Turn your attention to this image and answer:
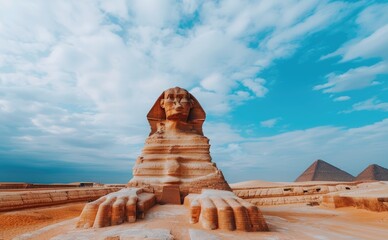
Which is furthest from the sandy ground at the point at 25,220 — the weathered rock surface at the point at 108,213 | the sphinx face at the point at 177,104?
the sphinx face at the point at 177,104

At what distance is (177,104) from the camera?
8.04 meters

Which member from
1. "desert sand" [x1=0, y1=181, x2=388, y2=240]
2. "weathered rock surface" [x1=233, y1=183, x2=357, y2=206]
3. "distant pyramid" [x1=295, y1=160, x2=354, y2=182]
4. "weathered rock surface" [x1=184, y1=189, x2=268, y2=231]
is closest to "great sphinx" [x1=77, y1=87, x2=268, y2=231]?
"weathered rock surface" [x1=184, y1=189, x2=268, y2=231]

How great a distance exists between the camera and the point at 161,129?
Answer: 8.34 meters

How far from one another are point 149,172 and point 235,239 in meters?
4.38

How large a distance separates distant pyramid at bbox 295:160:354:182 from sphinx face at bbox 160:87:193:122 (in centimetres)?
2306

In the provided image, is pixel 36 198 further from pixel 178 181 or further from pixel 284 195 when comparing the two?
pixel 284 195

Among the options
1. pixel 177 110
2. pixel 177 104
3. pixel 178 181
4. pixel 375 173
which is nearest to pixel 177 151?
pixel 178 181

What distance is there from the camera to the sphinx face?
316 inches

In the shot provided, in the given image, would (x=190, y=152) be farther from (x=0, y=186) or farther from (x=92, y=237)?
(x=0, y=186)

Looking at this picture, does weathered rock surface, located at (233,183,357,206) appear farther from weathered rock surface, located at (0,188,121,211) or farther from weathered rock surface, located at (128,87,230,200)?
weathered rock surface, located at (0,188,121,211)

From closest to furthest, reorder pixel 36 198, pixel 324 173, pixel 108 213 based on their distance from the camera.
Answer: pixel 108 213
pixel 36 198
pixel 324 173

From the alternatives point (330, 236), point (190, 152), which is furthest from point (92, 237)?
point (190, 152)

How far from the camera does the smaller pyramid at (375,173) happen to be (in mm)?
25853

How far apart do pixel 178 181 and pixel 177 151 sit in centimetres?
102
